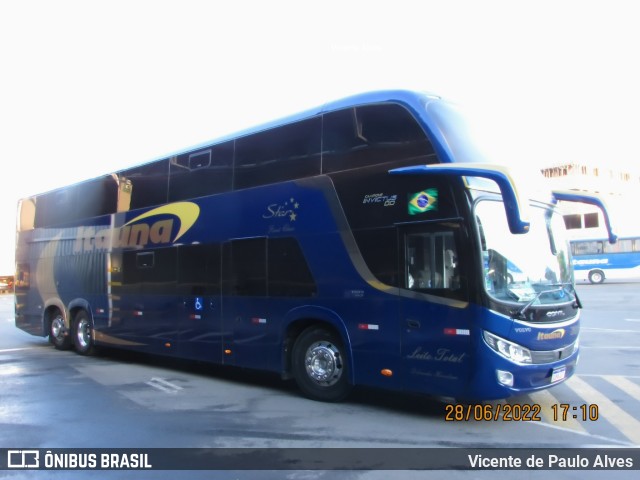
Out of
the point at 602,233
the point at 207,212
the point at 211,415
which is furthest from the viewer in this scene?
the point at 602,233

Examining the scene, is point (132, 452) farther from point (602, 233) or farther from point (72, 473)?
point (602, 233)

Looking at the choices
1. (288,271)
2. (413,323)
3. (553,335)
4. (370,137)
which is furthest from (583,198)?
(288,271)

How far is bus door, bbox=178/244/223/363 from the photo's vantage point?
30.5 ft

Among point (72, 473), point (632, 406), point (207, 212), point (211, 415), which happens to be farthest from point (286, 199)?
point (632, 406)

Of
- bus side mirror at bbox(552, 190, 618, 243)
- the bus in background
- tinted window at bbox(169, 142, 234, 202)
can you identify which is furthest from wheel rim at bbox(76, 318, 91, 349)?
the bus in background

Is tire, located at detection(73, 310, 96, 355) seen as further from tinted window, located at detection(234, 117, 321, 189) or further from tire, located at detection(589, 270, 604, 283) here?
tire, located at detection(589, 270, 604, 283)

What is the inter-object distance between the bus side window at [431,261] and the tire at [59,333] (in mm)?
9920

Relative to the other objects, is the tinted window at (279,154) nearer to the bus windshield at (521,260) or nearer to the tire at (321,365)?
the tire at (321,365)

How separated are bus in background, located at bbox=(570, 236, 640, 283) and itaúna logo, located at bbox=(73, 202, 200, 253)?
111 feet

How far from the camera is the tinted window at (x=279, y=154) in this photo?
7.95 metres

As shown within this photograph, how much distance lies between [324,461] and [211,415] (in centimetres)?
231

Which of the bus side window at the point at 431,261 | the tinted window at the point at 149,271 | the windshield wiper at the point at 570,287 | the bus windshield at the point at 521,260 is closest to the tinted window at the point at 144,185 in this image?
the tinted window at the point at 149,271

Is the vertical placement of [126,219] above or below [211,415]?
above

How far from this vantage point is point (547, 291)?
662 cm
